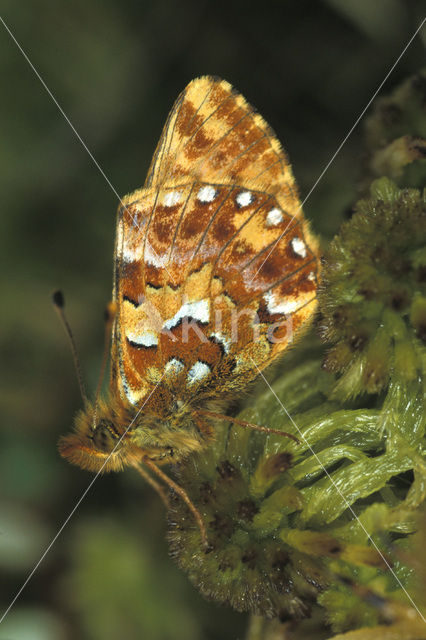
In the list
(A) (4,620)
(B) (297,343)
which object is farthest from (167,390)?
(A) (4,620)

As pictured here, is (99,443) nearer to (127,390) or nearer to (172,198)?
(127,390)

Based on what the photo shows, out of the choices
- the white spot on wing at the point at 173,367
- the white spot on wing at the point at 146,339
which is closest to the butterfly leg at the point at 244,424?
the white spot on wing at the point at 173,367

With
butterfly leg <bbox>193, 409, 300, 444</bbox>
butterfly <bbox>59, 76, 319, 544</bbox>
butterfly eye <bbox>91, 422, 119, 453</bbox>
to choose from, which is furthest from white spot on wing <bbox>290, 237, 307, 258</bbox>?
butterfly eye <bbox>91, 422, 119, 453</bbox>

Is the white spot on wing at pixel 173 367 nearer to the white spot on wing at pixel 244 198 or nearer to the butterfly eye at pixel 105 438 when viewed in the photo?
the butterfly eye at pixel 105 438

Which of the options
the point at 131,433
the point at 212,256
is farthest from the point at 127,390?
the point at 212,256

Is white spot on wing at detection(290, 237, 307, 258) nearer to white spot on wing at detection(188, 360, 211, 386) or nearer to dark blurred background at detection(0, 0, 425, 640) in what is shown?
white spot on wing at detection(188, 360, 211, 386)

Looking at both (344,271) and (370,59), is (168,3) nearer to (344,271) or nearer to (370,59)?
(370,59)
